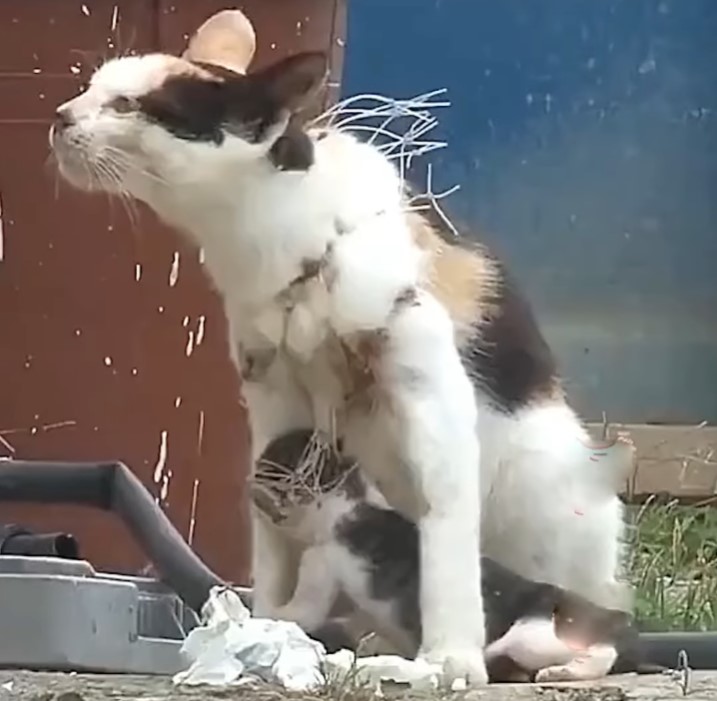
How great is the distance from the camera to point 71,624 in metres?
1.27

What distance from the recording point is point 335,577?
52.1 inches

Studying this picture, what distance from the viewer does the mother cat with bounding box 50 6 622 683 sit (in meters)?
1.28

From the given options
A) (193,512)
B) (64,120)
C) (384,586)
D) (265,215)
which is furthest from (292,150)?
(193,512)

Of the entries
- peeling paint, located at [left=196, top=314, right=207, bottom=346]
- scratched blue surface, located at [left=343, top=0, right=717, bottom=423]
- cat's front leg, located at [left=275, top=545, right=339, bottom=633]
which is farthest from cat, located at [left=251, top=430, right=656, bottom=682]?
scratched blue surface, located at [left=343, top=0, right=717, bottom=423]

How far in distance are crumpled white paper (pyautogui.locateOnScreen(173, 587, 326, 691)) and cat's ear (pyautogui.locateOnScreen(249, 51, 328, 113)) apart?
346 mm

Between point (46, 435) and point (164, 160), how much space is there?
21.4 inches

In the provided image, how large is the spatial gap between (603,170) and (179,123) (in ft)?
4.09

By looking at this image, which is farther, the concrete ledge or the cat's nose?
the concrete ledge

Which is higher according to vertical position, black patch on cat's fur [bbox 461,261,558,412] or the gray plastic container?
black patch on cat's fur [bbox 461,261,558,412]

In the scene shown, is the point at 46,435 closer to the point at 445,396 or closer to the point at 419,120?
the point at 419,120

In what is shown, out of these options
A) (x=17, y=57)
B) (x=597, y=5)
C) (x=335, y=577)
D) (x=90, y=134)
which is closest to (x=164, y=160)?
(x=90, y=134)

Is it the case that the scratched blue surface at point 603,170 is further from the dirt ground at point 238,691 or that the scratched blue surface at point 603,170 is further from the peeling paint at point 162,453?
the dirt ground at point 238,691

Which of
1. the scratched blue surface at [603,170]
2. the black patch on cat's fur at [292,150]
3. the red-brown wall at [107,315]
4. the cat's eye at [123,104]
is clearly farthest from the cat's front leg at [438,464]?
the scratched blue surface at [603,170]

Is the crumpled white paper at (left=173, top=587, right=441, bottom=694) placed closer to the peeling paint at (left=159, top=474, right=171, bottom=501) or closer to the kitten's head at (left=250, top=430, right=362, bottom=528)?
the kitten's head at (left=250, top=430, right=362, bottom=528)
